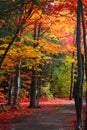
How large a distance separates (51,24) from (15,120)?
920 cm

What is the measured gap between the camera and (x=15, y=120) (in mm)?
21578

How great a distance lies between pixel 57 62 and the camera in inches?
1971

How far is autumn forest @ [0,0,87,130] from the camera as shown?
17516 millimetres

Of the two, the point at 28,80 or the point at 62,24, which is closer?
the point at 62,24

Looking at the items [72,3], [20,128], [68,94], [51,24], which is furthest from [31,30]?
[68,94]

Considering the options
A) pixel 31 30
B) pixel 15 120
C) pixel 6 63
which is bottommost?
pixel 15 120

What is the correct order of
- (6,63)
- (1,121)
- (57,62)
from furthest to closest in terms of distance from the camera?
(57,62) → (6,63) → (1,121)

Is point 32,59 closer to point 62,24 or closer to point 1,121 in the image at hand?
point 62,24

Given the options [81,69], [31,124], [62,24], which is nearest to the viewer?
[81,69]

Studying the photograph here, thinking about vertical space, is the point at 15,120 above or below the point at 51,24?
below

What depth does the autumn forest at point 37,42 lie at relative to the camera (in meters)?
17.5

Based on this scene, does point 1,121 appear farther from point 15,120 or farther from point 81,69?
point 81,69

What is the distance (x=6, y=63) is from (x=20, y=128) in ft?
28.7

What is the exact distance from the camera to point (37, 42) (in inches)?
1115
